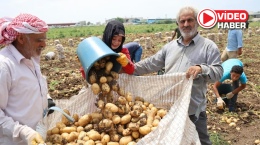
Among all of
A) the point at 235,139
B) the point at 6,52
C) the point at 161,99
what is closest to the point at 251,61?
the point at 235,139

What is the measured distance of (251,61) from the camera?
9062 mm

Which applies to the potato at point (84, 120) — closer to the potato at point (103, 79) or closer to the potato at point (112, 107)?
the potato at point (112, 107)

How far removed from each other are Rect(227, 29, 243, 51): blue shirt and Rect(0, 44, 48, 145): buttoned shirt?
15.7 feet

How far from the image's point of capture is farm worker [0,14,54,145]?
1.71m

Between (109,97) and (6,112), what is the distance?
842mm

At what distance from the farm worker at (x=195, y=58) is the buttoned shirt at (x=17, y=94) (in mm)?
1177

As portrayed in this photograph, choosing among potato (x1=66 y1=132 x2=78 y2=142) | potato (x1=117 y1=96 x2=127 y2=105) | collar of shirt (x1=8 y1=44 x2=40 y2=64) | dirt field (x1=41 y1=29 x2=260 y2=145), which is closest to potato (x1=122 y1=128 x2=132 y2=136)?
potato (x1=117 y1=96 x2=127 y2=105)

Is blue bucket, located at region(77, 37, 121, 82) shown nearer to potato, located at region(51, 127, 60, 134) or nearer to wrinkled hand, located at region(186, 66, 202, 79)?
potato, located at region(51, 127, 60, 134)

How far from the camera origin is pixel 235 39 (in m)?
5.78

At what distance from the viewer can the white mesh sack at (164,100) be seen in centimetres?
184

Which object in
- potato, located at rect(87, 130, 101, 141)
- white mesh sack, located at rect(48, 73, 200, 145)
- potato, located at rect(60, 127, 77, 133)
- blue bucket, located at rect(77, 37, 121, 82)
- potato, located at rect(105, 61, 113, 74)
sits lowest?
potato, located at rect(87, 130, 101, 141)

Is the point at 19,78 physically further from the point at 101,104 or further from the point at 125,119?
the point at 125,119

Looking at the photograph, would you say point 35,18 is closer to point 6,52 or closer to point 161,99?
point 6,52

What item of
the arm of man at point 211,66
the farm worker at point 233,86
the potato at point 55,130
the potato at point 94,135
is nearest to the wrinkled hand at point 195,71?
the arm of man at point 211,66
